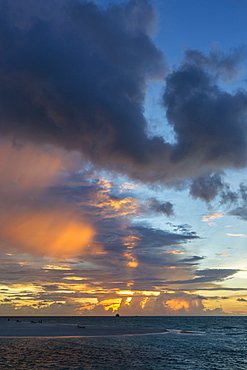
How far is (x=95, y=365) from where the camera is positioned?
44.1 m

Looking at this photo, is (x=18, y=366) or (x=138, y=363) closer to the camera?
(x=18, y=366)

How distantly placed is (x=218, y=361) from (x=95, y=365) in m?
20.2

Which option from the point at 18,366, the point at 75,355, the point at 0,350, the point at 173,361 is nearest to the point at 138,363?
the point at 173,361

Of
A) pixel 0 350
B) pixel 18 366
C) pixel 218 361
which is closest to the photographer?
pixel 18 366

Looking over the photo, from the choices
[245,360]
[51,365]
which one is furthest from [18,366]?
[245,360]

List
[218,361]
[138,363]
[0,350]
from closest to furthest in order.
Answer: [138,363], [218,361], [0,350]

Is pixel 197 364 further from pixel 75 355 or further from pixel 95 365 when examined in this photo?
pixel 75 355

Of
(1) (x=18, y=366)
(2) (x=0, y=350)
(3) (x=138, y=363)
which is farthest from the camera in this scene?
(2) (x=0, y=350)

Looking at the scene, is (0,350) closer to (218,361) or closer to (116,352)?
(116,352)

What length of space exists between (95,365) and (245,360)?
2571 centimetres

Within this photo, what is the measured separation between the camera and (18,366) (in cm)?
4153

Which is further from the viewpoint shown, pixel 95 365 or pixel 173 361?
pixel 173 361

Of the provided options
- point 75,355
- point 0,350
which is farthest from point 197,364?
point 0,350

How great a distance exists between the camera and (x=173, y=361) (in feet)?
162
